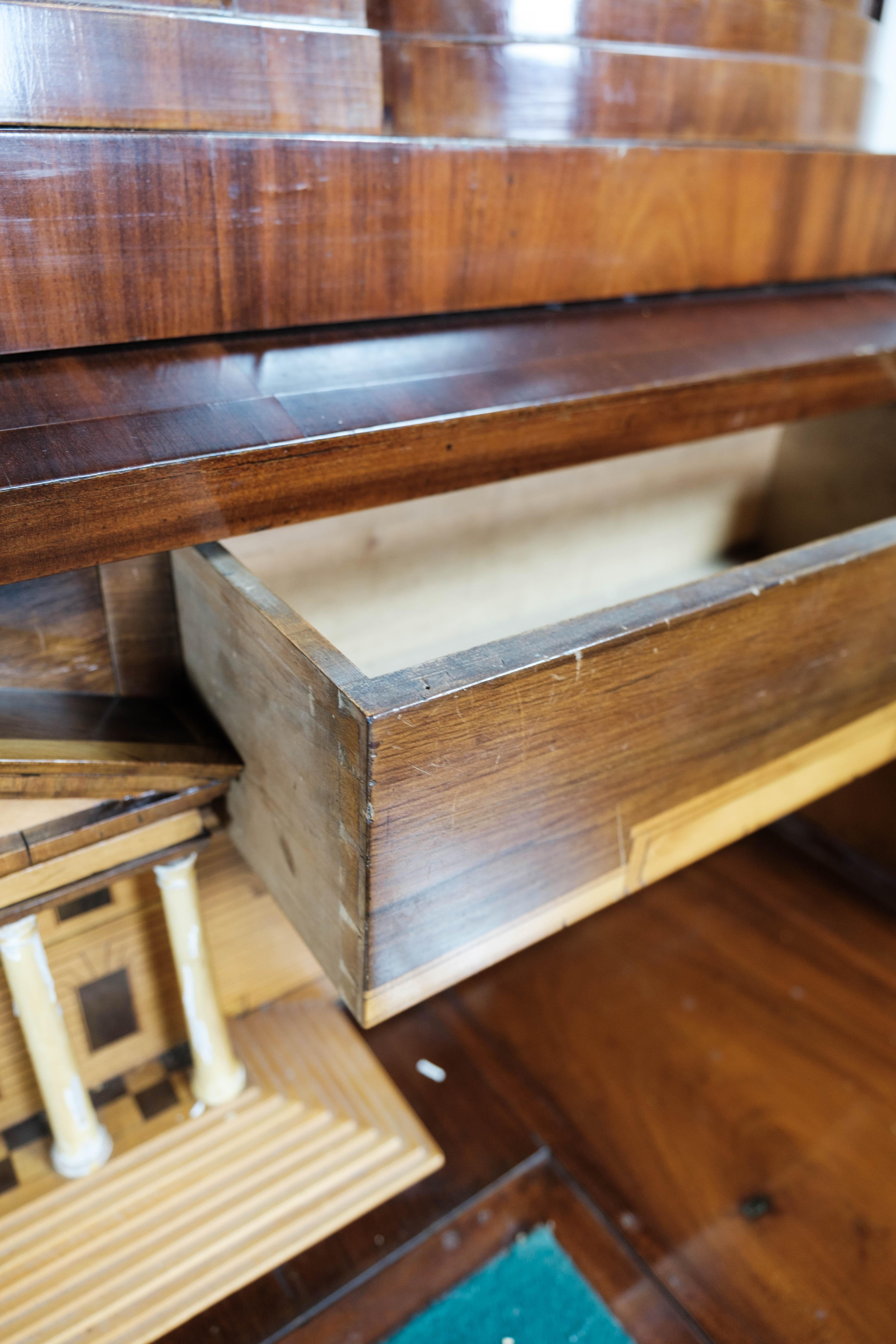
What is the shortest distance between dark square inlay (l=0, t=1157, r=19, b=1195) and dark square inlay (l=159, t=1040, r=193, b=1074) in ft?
0.50

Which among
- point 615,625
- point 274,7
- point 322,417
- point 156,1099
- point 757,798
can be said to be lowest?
point 156,1099

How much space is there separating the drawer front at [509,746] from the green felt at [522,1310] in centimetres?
40

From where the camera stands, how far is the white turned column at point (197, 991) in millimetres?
794

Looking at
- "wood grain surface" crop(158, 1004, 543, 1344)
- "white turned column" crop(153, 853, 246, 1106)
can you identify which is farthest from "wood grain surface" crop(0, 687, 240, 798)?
"wood grain surface" crop(158, 1004, 543, 1344)

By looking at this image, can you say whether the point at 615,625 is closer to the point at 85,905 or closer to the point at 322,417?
the point at 322,417

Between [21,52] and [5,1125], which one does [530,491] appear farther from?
[5,1125]

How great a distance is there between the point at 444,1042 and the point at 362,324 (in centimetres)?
79

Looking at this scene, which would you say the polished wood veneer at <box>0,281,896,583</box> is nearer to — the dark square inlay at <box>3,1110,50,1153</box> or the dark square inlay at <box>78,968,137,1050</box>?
the dark square inlay at <box>78,968,137,1050</box>

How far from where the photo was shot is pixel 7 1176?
851mm

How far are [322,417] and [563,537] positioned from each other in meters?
0.51

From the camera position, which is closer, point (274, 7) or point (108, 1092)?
point (274, 7)

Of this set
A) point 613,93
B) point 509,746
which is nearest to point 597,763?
point 509,746

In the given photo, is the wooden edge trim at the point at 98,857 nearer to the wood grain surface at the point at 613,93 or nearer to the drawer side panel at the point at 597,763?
the drawer side panel at the point at 597,763

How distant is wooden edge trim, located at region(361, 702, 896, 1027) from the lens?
2.07ft
